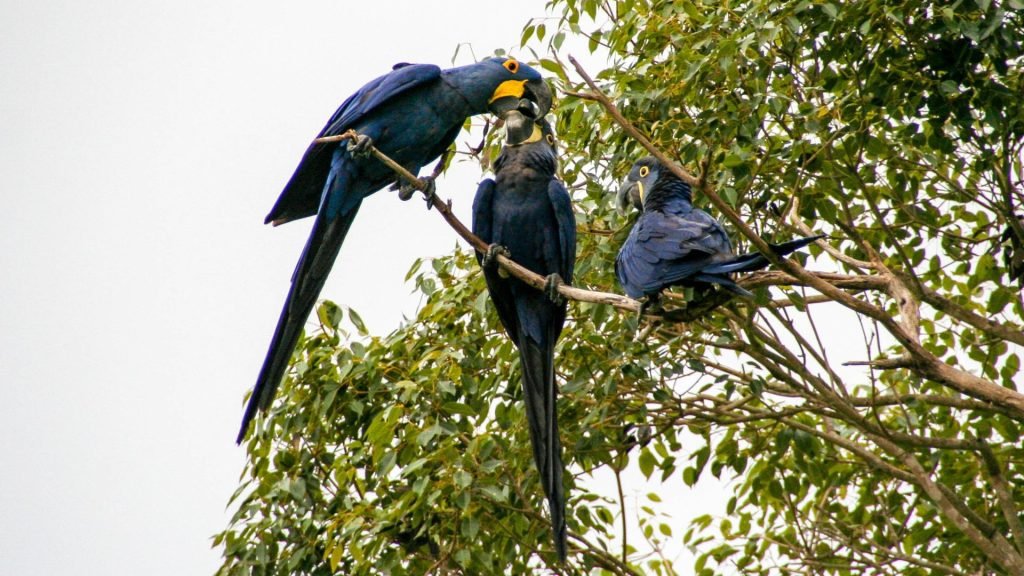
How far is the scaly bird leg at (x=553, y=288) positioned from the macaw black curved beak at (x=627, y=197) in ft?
1.44

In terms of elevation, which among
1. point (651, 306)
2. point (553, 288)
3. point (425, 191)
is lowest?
point (651, 306)

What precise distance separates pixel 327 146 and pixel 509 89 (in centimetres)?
80

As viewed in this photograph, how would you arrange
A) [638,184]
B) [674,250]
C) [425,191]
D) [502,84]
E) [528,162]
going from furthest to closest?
[502,84], [528,162], [638,184], [425,191], [674,250]

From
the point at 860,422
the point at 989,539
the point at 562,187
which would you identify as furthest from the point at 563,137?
the point at 989,539

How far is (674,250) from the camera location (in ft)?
11.5

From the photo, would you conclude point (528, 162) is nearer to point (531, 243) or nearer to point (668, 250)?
point (531, 243)

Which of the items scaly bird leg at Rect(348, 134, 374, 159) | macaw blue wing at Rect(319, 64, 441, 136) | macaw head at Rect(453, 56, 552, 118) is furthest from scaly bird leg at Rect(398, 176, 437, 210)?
macaw head at Rect(453, 56, 552, 118)

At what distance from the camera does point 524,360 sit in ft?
13.8

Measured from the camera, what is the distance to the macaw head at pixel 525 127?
4.46 meters

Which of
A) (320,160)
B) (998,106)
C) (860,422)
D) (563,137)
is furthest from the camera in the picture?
(563,137)

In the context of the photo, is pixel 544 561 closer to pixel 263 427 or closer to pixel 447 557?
pixel 447 557

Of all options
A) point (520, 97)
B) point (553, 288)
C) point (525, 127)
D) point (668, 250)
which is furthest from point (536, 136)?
point (668, 250)

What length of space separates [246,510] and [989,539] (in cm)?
302

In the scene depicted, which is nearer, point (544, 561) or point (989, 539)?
point (989, 539)
